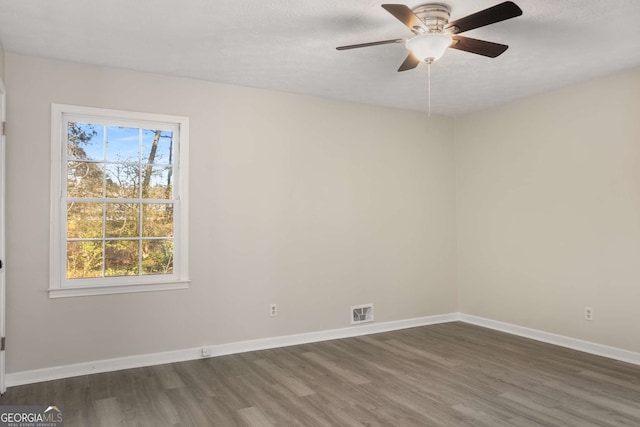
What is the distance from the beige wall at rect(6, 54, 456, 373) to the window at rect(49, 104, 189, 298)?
3.8 inches

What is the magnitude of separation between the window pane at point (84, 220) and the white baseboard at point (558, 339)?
14.0 feet

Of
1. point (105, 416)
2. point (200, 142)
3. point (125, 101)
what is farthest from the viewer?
point (200, 142)

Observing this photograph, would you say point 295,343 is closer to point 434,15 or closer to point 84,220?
point 84,220

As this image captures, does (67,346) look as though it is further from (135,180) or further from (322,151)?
(322,151)

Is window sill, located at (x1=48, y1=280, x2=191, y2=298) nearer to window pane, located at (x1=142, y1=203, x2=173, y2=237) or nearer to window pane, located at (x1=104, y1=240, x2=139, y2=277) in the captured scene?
window pane, located at (x1=104, y1=240, x2=139, y2=277)

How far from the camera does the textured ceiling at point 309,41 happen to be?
288 centimetres

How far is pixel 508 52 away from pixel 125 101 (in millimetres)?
3224

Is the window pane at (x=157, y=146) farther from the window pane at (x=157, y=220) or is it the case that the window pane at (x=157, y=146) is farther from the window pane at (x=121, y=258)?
the window pane at (x=121, y=258)

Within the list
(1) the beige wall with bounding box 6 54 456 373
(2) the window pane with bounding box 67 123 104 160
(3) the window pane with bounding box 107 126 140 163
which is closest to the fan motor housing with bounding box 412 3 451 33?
(1) the beige wall with bounding box 6 54 456 373

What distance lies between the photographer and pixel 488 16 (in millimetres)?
2533

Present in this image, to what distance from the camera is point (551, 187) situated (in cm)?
475

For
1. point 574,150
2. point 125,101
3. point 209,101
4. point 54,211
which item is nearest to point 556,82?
point 574,150

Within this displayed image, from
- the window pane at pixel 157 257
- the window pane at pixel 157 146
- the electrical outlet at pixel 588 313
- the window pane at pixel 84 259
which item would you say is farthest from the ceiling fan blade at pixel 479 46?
the window pane at pixel 84 259

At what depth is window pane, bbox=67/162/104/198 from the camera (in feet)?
12.7
